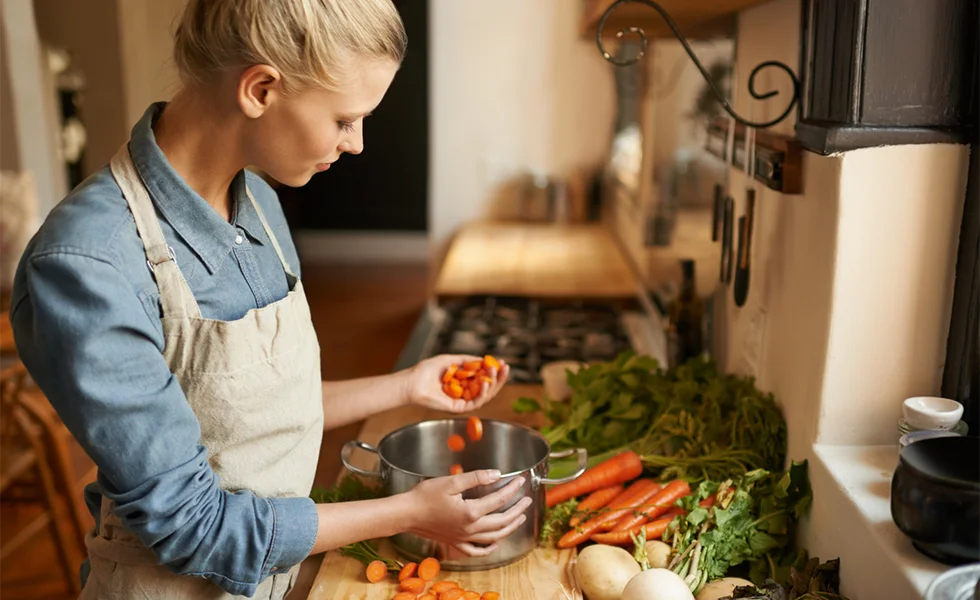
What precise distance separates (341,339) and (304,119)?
4183mm

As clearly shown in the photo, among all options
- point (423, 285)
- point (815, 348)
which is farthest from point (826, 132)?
point (423, 285)

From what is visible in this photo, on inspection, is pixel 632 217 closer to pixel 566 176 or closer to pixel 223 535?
pixel 566 176

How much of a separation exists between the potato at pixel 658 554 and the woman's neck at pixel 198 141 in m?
0.76

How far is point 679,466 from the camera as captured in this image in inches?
58.0

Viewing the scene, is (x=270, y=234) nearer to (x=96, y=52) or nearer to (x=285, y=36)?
(x=285, y=36)

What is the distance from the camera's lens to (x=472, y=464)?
150cm

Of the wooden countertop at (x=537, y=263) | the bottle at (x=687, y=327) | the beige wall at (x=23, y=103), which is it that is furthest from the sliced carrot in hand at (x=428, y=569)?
the beige wall at (x=23, y=103)

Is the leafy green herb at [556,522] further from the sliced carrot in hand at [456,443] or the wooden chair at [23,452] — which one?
the wooden chair at [23,452]

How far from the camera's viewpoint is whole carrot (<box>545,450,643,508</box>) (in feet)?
4.84

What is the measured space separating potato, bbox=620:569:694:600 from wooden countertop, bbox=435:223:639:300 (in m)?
2.04

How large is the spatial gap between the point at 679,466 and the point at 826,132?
574 millimetres

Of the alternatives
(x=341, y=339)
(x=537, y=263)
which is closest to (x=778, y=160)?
(x=537, y=263)

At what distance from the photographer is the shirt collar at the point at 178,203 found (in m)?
1.05

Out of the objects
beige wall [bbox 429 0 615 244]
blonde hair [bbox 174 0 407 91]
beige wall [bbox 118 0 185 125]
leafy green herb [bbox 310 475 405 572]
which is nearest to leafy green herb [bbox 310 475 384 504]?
leafy green herb [bbox 310 475 405 572]
